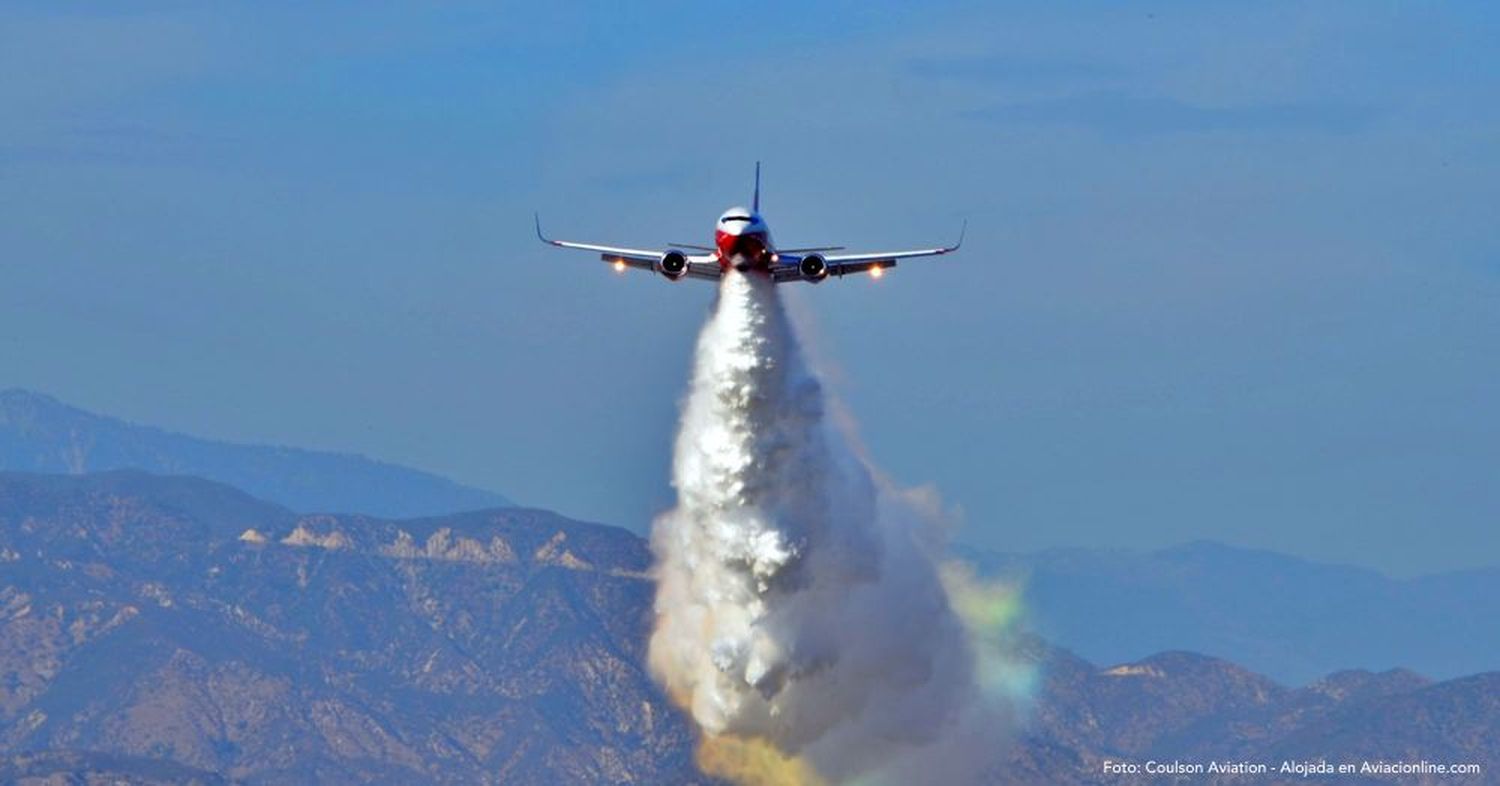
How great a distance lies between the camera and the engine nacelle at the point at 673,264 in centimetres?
13088

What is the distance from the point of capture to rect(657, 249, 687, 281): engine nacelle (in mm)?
130875

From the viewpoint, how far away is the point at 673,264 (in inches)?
5157

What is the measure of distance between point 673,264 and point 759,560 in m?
17.4

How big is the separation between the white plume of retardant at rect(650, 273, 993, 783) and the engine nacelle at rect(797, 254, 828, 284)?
366 centimetres

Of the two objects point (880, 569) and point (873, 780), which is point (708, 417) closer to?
point (880, 569)

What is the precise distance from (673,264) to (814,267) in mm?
6313

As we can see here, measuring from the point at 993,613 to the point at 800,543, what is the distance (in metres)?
54.5

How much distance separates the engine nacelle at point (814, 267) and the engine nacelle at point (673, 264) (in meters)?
5.30

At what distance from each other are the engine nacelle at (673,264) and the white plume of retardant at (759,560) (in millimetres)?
3325

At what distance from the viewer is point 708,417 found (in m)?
140

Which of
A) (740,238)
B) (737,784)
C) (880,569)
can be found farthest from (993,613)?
(740,238)

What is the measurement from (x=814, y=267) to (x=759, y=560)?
57.1 ft

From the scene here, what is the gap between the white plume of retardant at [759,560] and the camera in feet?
456

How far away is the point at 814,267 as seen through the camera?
427ft
